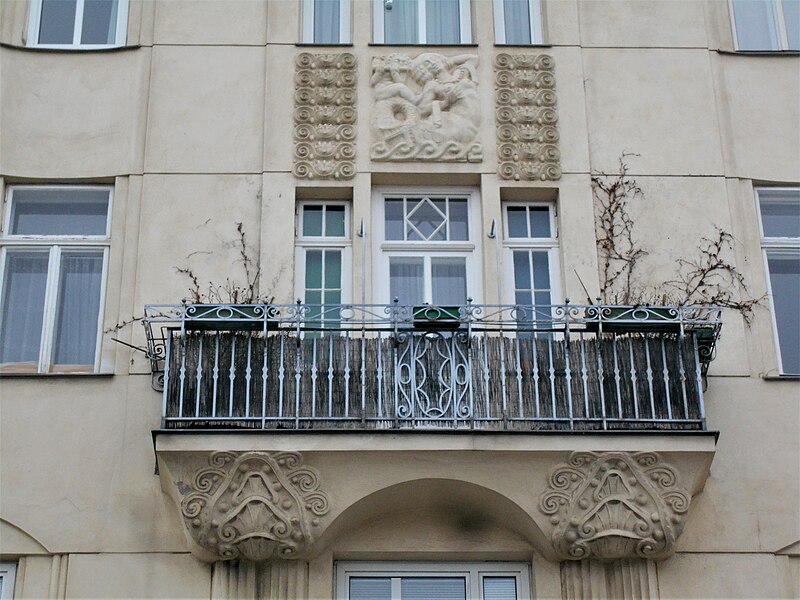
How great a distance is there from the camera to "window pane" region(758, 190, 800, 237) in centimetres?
1425

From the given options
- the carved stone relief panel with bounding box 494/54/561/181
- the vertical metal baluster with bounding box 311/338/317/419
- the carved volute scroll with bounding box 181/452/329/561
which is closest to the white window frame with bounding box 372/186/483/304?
the carved stone relief panel with bounding box 494/54/561/181

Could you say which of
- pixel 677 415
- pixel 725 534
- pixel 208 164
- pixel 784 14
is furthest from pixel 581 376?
pixel 784 14

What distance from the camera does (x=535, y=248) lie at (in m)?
14.1

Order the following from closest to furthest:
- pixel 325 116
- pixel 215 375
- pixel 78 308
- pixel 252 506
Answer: pixel 252 506, pixel 215 375, pixel 78 308, pixel 325 116

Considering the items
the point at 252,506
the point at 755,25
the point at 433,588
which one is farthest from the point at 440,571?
the point at 755,25

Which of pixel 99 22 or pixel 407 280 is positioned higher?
pixel 99 22

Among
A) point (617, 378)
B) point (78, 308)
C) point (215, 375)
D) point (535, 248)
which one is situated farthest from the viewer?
point (535, 248)

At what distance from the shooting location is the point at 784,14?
601 inches

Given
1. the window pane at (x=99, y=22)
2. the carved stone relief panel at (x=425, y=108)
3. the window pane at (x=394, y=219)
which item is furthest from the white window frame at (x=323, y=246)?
the window pane at (x=99, y=22)

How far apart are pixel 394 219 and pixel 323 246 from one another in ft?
2.42

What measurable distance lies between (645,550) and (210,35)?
251 inches

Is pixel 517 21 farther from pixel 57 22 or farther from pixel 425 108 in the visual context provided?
pixel 57 22

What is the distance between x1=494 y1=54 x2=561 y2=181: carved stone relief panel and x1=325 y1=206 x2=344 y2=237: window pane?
151 cm

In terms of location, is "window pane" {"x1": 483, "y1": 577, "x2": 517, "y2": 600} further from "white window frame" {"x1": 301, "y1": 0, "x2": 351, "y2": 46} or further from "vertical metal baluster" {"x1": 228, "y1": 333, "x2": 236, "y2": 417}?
"white window frame" {"x1": 301, "y1": 0, "x2": 351, "y2": 46}
